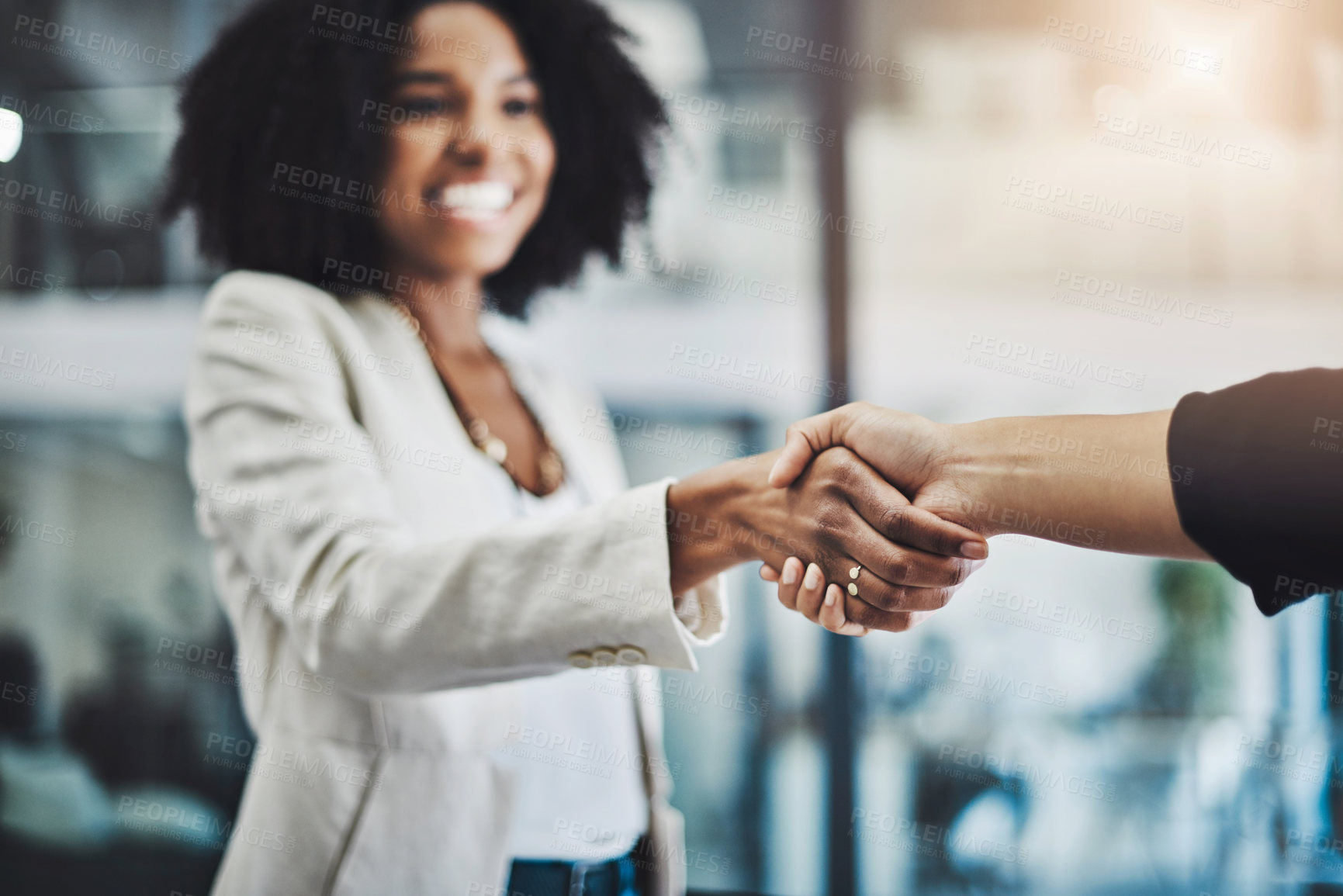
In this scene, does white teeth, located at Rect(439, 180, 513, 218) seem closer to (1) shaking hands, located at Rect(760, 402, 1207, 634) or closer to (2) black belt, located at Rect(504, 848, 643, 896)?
(1) shaking hands, located at Rect(760, 402, 1207, 634)

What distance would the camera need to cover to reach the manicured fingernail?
897mm

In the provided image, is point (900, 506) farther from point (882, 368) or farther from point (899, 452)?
point (882, 368)

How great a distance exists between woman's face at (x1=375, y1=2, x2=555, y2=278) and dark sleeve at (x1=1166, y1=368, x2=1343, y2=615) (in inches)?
36.6

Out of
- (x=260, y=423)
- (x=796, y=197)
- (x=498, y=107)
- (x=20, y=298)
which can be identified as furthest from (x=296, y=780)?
(x=20, y=298)

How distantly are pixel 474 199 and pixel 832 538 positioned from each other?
72cm

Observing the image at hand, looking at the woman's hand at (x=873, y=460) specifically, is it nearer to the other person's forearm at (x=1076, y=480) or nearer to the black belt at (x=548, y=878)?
the other person's forearm at (x=1076, y=480)

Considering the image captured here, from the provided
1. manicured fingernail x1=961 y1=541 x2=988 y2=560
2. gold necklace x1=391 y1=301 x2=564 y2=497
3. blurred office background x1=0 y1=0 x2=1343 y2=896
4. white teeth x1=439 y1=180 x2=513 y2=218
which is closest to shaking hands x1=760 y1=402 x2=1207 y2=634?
manicured fingernail x1=961 y1=541 x2=988 y2=560

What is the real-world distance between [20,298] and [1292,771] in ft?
9.66

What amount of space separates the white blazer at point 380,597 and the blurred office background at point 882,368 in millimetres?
922

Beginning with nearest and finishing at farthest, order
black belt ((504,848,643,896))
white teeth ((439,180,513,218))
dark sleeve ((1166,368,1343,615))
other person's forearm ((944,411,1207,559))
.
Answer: dark sleeve ((1166,368,1343,615))
other person's forearm ((944,411,1207,559))
black belt ((504,848,643,896))
white teeth ((439,180,513,218))

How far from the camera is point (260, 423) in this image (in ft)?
3.38

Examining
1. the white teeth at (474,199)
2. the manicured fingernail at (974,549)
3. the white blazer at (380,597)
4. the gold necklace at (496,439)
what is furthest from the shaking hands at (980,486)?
the white teeth at (474,199)

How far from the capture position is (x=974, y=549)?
898 mm

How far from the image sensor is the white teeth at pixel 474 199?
131cm
